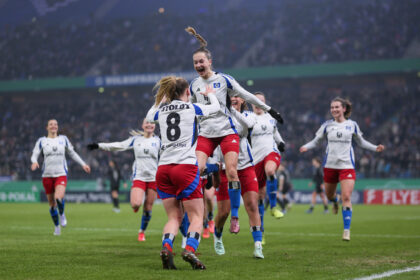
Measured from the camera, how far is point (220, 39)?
1832 inches

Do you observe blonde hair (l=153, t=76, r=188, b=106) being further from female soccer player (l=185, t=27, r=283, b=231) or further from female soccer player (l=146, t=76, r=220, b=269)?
female soccer player (l=185, t=27, r=283, b=231)

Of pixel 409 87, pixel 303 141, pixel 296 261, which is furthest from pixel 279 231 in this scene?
pixel 409 87

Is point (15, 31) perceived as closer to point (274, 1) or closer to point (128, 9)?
point (128, 9)

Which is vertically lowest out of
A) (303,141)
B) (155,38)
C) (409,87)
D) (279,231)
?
(279,231)

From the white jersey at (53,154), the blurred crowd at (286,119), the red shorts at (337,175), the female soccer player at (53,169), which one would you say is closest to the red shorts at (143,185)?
the female soccer player at (53,169)

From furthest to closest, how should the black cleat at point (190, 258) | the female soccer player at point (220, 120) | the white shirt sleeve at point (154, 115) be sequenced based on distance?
the female soccer player at point (220, 120)
the white shirt sleeve at point (154, 115)
the black cleat at point (190, 258)

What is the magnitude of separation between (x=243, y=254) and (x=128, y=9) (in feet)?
145

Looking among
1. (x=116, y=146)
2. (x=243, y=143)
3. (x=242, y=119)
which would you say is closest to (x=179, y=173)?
(x=242, y=119)

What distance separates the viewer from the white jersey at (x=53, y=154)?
48.3 ft

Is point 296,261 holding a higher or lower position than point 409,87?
lower

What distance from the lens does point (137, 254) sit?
986 cm

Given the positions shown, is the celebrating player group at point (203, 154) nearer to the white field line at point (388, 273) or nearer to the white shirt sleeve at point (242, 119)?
the white shirt sleeve at point (242, 119)

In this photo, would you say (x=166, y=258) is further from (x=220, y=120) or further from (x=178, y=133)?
(x=220, y=120)

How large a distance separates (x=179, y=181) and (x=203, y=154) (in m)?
1.69
